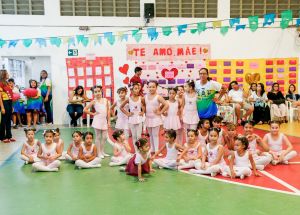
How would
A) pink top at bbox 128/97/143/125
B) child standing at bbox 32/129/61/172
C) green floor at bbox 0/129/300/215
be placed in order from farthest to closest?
1. pink top at bbox 128/97/143/125
2. child standing at bbox 32/129/61/172
3. green floor at bbox 0/129/300/215

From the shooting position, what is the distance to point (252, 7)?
1070 centimetres

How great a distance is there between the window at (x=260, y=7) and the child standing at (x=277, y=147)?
20.3 ft

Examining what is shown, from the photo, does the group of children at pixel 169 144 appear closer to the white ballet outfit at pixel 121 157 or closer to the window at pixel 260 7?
the white ballet outfit at pixel 121 157

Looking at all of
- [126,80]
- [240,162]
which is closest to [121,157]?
[240,162]

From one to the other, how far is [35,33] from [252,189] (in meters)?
7.90

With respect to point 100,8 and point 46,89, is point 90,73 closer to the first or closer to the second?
point 46,89

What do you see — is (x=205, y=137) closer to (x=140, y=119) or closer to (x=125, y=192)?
(x=140, y=119)

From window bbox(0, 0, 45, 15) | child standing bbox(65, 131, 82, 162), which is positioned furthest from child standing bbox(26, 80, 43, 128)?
child standing bbox(65, 131, 82, 162)

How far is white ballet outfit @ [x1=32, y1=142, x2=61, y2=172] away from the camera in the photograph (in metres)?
4.93

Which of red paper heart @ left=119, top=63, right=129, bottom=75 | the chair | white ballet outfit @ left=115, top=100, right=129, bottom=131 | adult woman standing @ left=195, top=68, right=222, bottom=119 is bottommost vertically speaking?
the chair

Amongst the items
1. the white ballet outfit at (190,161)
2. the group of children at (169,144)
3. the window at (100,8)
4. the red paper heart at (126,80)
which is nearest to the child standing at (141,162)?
the group of children at (169,144)

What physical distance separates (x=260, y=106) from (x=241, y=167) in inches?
208

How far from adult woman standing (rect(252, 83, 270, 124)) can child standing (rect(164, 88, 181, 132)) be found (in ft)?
13.8

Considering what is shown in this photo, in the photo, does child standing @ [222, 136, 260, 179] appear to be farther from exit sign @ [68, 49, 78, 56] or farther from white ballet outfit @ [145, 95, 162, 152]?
exit sign @ [68, 49, 78, 56]
